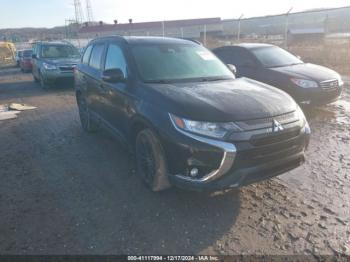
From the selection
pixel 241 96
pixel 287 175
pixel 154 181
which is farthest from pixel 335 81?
pixel 154 181

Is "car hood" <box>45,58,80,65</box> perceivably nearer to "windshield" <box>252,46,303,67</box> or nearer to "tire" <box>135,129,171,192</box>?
"windshield" <box>252,46,303,67</box>

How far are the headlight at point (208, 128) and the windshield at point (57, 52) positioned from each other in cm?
1071

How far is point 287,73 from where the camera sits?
682 centimetres

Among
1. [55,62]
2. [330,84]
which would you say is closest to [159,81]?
[330,84]

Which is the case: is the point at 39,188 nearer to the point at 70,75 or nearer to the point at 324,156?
the point at 324,156

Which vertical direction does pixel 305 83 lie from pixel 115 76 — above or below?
below

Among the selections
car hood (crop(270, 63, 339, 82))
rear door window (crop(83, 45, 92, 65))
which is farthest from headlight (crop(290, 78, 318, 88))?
rear door window (crop(83, 45, 92, 65))

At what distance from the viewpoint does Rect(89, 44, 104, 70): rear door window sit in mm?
5094

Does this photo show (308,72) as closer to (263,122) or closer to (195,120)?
(263,122)

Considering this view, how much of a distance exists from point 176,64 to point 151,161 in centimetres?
151

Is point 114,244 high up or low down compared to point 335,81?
down

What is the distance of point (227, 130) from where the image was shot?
2.95 m

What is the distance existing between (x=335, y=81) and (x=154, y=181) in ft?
17.4

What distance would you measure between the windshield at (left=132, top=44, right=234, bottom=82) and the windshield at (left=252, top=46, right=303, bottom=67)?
3188 mm
